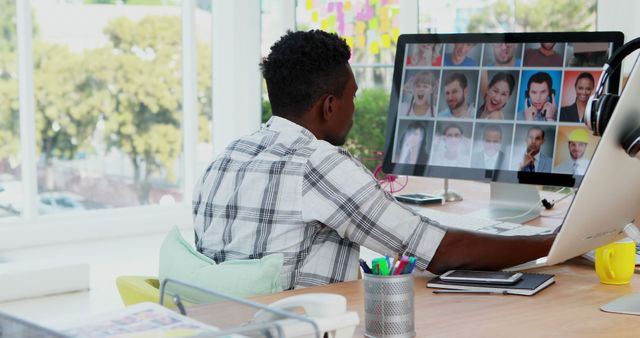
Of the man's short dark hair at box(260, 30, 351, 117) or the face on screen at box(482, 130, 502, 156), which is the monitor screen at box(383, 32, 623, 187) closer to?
the face on screen at box(482, 130, 502, 156)

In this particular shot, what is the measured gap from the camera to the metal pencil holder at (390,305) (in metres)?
1.50

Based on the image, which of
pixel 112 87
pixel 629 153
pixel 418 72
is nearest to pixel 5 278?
pixel 112 87

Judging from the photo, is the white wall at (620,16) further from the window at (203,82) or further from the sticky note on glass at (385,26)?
the window at (203,82)

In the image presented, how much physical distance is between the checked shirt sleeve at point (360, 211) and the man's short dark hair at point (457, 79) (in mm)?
805

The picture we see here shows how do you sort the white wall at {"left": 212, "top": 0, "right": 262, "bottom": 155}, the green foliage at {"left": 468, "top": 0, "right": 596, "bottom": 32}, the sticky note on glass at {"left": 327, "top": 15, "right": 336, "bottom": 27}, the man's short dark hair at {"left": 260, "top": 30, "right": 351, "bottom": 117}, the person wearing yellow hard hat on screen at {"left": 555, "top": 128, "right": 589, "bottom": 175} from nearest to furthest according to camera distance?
the man's short dark hair at {"left": 260, "top": 30, "right": 351, "bottom": 117}, the person wearing yellow hard hat on screen at {"left": 555, "top": 128, "right": 589, "bottom": 175}, the green foliage at {"left": 468, "top": 0, "right": 596, "bottom": 32}, the sticky note on glass at {"left": 327, "top": 15, "right": 336, "bottom": 27}, the white wall at {"left": 212, "top": 0, "right": 262, "bottom": 155}

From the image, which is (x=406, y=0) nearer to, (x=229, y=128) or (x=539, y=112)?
(x=229, y=128)

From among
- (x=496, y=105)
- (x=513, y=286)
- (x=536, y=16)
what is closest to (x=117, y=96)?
(x=536, y=16)

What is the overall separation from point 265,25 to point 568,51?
143 inches

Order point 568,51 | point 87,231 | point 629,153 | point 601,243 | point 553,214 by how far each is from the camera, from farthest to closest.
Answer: point 87,231, point 553,214, point 568,51, point 601,243, point 629,153

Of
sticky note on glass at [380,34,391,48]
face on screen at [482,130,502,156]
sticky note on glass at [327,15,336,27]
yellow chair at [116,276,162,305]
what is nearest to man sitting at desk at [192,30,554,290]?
yellow chair at [116,276,162,305]

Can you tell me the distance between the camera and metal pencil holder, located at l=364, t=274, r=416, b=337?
4.93 ft

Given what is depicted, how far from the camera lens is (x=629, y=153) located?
154 centimetres

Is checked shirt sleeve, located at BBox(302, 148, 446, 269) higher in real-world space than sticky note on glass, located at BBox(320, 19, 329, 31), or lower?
lower

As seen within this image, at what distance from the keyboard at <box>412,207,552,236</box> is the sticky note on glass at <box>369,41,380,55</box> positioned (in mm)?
3086
